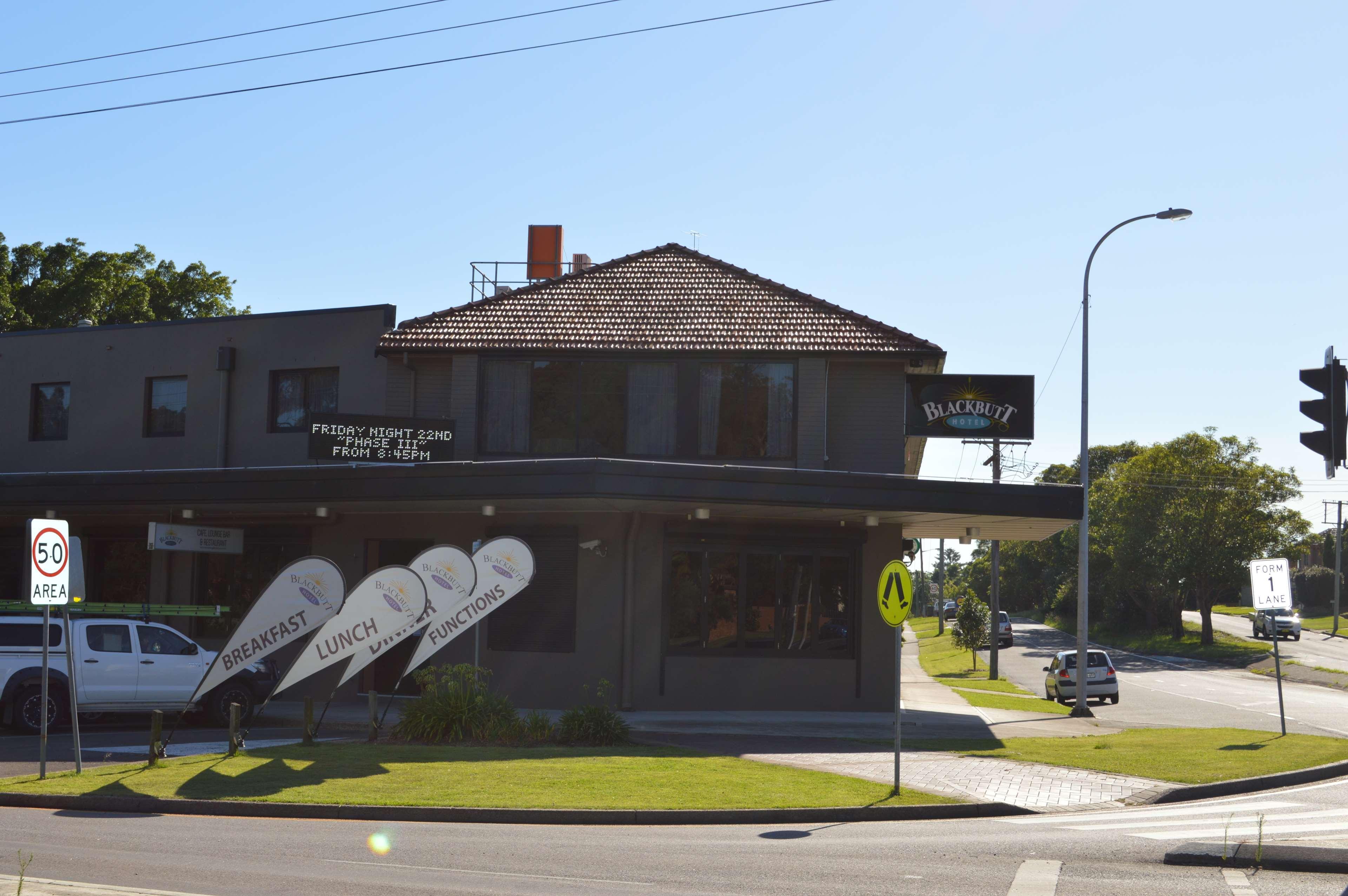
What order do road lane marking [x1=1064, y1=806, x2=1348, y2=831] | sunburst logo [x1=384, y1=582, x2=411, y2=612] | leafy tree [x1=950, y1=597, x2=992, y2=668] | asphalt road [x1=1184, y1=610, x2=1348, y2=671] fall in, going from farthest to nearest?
1. asphalt road [x1=1184, y1=610, x2=1348, y2=671]
2. leafy tree [x1=950, y1=597, x2=992, y2=668]
3. sunburst logo [x1=384, y1=582, x2=411, y2=612]
4. road lane marking [x1=1064, y1=806, x2=1348, y2=831]

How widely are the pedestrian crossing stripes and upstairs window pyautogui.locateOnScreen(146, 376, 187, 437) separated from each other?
789 inches

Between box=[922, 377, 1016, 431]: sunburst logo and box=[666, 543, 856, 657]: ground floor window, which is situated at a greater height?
box=[922, 377, 1016, 431]: sunburst logo

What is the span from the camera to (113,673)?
60.4 ft

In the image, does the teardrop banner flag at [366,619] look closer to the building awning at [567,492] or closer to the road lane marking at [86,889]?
the building awning at [567,492]

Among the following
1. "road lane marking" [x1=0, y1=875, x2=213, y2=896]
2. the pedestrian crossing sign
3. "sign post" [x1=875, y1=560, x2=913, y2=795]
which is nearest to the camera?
"road lane marking" [x1=0, y1=875, x2=213, y2=896]

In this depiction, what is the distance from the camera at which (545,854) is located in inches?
382

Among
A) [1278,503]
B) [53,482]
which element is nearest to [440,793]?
[53,482]

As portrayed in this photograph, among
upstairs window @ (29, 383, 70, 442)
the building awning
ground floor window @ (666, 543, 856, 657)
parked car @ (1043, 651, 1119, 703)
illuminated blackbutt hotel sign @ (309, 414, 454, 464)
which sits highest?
upstairs window @ (29, 383, 70, 442)

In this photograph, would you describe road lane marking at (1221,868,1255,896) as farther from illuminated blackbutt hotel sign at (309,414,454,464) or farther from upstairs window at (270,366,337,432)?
upstairs window at (270,366,337,432)

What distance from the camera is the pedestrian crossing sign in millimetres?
13180

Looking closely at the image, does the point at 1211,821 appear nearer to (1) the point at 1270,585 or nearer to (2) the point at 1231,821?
(2) the point at 1231,821

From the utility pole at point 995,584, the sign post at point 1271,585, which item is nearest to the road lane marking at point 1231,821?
the sign post at point 1271,585

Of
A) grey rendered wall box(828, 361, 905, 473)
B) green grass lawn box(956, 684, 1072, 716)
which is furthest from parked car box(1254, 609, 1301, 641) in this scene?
grey rendered wall box(828, 361, 905, 473)

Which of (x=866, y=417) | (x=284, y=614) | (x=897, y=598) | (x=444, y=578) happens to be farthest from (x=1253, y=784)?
(x=284, y=614)
